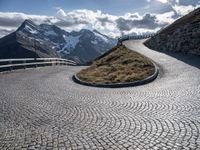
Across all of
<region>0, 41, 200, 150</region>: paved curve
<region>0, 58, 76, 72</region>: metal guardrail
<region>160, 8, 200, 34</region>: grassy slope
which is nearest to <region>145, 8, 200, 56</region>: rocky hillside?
<region>160, 8, 200, 34</region>: grassy slope

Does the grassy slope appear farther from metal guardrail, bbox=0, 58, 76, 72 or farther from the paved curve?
the paved curve

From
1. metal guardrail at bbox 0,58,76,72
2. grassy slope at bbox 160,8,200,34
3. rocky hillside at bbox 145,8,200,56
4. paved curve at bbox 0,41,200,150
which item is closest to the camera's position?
paved curve at bbox 0,41,200,150

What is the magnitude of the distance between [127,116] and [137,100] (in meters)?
3.82

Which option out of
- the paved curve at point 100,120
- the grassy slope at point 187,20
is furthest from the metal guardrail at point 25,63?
the grassy slope at point 187,20

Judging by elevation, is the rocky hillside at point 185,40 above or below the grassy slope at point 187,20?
below

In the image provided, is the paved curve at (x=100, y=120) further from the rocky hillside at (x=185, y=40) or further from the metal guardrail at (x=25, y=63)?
the rocky hillside at (x=185, y=40)

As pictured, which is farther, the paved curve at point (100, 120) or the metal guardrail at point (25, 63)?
the metal guardrail at point (25, 63)

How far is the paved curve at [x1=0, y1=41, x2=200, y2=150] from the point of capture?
8438mm

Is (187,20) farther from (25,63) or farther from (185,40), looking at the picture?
(25,63)

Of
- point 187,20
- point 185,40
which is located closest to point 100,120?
point 185,40

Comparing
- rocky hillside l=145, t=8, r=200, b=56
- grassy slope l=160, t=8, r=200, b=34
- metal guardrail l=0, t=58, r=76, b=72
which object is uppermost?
grassy slope l=160, t=8, r=200, b=34

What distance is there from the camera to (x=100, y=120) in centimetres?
1095

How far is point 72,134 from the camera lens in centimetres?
923

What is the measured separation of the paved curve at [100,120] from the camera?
8.44m
